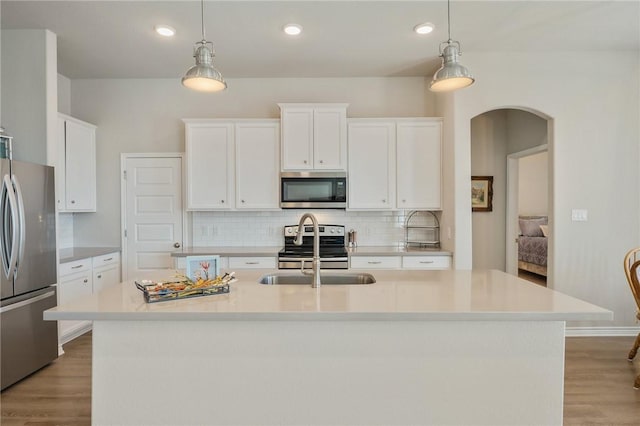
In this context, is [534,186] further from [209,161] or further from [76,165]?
[76,165]

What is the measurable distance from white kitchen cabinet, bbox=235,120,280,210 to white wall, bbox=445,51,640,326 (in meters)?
1.99

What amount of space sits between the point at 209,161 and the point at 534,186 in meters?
7.25

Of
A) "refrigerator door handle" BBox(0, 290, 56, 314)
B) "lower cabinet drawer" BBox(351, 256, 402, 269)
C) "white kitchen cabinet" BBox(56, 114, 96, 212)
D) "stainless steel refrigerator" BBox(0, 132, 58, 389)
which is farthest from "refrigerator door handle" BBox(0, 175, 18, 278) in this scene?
"lower cabinet drawer" BBox(351, 256, 402, 269)

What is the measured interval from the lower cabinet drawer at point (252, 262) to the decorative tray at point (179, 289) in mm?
1919

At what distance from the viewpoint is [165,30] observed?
10.4ft

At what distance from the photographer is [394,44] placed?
137 inches

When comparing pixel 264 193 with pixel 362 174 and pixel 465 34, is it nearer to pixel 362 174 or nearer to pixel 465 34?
pixel 362 174

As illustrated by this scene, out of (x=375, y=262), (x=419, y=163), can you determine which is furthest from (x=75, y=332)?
(x=419, y=163)

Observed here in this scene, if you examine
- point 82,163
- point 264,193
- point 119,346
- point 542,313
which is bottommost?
point 119,346

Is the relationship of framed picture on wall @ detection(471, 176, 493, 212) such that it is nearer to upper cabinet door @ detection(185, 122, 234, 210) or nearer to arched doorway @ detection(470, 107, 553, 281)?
arched doorway @ detection(470, 107, 553, 281)

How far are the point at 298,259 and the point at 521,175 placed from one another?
655 cm

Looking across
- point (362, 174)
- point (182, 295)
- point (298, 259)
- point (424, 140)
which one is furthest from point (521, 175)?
point (182, 295)

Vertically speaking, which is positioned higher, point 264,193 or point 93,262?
point 264,193

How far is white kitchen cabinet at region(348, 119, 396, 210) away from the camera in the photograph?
4.04 meters
